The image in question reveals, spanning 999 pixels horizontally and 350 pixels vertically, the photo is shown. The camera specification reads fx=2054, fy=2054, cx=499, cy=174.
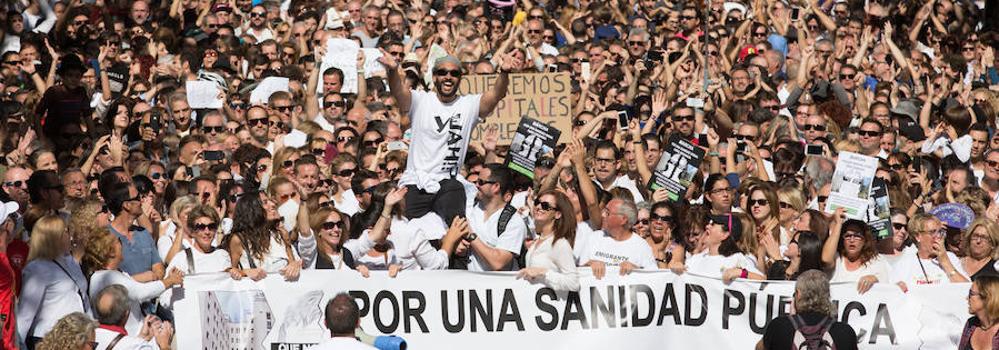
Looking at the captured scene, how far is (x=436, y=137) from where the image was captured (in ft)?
43.1

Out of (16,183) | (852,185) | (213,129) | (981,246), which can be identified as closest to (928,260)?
(981,246)

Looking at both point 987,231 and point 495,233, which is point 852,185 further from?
point 495,233

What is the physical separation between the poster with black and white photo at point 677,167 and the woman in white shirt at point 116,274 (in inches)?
155

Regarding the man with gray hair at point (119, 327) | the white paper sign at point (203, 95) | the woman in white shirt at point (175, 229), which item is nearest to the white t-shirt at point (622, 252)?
the woman in white shirt at point (175, 229)

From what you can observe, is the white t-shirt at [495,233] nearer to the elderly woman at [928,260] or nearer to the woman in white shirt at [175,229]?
the woman in white shirt at [175,229]

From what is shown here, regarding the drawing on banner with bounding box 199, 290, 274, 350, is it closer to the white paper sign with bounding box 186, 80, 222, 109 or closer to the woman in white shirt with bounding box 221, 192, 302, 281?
the woman in white shirt with bounding box 221, 192, 302, 281

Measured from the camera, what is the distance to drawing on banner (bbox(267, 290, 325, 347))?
12.0 meters

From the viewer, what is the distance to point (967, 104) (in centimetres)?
1966

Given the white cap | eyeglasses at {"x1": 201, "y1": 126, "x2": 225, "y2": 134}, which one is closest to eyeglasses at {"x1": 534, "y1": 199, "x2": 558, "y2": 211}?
the white cap

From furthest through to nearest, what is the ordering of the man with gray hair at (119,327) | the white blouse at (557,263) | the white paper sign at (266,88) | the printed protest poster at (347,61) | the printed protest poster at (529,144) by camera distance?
the printed protest poster at (347,61)
the white paper sign at (266,88)
the printed protest poster at (529,144)
the white blouse at (557,263)
the man with gray hair at (119,327)

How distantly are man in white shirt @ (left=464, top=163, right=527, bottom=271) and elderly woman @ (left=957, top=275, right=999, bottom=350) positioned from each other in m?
2.82

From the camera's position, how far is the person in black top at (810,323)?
10.6 metres

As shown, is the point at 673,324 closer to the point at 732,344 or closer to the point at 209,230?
the point at 732,344

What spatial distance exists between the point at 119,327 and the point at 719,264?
391 centimetres
